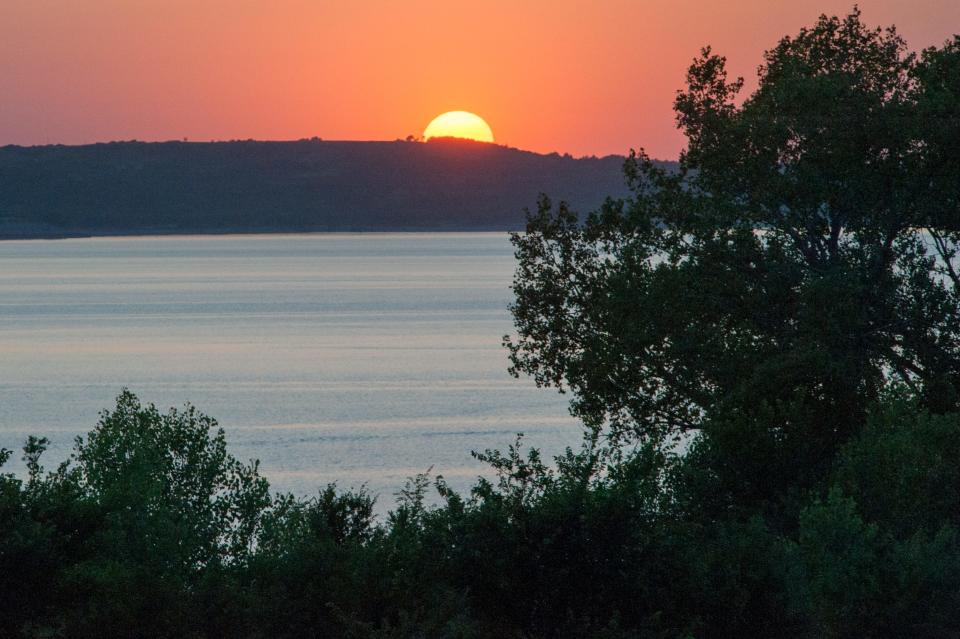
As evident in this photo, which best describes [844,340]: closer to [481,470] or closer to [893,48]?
[893,48]

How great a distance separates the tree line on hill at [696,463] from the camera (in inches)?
555

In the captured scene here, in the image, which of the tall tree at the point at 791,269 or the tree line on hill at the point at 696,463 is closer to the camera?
the tree line on hill at the point at 696,463

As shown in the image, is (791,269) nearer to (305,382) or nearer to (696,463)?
(696,463)

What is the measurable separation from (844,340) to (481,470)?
117 ft

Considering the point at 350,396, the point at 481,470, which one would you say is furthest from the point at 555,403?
the point at 481,470

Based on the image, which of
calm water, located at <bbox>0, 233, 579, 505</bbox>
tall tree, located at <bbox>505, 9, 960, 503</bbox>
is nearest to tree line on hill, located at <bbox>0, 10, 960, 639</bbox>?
tall tree, located at <bbox>505, 9, 960, 503</bbox>

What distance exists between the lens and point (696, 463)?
23.7m

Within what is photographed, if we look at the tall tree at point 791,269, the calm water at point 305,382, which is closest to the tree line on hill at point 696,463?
the tall tree at point 791,269

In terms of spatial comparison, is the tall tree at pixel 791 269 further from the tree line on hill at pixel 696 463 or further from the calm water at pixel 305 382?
the calm water at pixel 305 382

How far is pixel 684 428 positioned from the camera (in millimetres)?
29984

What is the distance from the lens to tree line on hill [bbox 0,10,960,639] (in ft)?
46.2

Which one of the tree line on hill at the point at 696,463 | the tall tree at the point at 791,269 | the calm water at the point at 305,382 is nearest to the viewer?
the tree line on hill at the point at 696,463

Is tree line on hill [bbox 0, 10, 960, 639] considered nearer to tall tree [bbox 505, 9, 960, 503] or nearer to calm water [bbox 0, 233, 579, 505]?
tall tree [bbox 505, 9, 960, 503]

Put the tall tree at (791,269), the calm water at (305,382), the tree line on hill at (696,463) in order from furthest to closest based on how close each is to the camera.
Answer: the calm water at (305,382)
the tall tree at (791,269)
the tree line on hill at (696,463)
